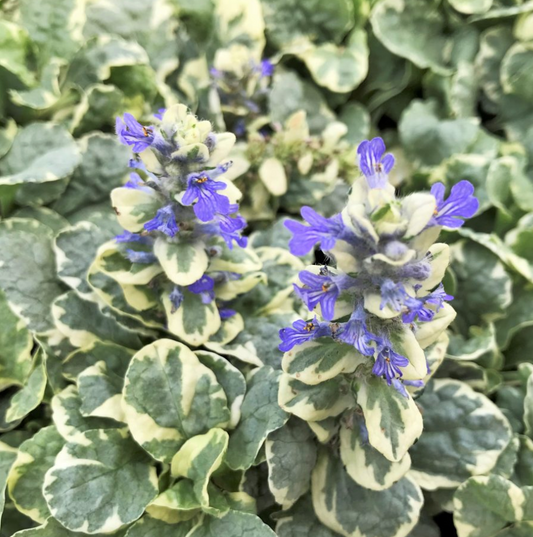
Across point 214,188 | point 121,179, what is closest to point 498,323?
point 214,188

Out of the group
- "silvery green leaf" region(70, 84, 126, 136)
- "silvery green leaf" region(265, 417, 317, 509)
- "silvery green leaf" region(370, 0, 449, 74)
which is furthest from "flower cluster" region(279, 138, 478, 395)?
"silvery green leaf" region(370, 0, 449, 74)

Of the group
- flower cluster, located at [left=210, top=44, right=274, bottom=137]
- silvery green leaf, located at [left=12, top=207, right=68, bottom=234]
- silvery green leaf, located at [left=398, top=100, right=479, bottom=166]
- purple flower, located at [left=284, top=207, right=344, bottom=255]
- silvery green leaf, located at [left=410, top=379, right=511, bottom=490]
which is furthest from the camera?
silvery green leaf, located at [left=398, top=100, right=479, bottom=166]

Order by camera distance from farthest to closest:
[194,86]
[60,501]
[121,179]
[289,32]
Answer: [289,32] → [194,86] → [121,179] → [60,501]

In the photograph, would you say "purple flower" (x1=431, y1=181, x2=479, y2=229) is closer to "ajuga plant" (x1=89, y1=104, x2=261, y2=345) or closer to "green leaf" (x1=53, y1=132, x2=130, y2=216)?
"ajuga plant" (x1=89, y1=104, x2=261, y2=345)

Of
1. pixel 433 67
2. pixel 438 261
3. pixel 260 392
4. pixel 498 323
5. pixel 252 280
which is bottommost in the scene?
pixel 498 323

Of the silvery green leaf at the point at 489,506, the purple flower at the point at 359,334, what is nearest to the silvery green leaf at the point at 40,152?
the purple flower at the point at 359,334

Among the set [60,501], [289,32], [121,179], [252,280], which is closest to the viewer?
[60,501]

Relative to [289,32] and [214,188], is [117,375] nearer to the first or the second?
[214,188]

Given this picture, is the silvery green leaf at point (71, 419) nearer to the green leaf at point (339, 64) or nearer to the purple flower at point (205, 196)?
the purple flower at point (205, 196)
